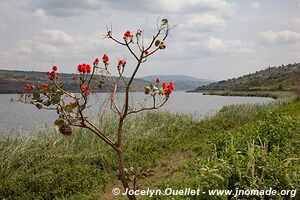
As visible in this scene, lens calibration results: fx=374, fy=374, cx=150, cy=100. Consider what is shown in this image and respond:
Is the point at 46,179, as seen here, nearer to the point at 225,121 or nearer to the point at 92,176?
the point at 92,176

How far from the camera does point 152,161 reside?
25.0 feet

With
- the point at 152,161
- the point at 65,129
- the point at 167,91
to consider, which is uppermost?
the point at 167,91

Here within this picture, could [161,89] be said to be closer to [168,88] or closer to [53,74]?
[168,88]

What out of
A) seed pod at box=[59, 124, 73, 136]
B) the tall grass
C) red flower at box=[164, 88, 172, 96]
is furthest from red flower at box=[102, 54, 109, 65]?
the tall grass

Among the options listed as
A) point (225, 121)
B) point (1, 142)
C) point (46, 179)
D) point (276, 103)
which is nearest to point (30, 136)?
point (1, 142)

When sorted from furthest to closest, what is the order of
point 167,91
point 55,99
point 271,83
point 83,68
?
point 271,83
point 167,91
point 83,68
point 55,99

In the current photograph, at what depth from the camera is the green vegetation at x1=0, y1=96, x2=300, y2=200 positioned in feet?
12.8

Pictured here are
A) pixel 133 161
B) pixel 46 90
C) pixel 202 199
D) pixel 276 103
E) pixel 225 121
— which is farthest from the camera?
pixel 276 103

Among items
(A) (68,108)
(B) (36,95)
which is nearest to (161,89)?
(A) (68,108)

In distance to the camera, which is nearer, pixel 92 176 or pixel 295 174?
pixel 295 174

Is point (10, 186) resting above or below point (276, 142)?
below

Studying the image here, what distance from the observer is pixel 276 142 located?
619 centimetres

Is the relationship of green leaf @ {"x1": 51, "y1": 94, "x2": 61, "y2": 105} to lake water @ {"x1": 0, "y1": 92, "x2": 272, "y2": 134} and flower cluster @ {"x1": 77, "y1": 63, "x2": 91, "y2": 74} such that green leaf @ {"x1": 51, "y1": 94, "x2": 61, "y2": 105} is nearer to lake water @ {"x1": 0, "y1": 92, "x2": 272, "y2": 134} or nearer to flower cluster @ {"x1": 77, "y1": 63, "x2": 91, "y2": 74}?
flower cluster @ {"x1": 77, "y1": 63, "x2": 91, "y2": 74}

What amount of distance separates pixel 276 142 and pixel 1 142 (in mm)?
5043
